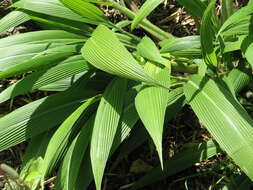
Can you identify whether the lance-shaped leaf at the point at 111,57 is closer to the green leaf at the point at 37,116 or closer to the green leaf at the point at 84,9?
the green leaf at the point at 84,9

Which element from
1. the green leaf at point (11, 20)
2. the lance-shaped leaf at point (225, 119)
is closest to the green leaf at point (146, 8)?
the lance-shaped leaf at point (225, 119)

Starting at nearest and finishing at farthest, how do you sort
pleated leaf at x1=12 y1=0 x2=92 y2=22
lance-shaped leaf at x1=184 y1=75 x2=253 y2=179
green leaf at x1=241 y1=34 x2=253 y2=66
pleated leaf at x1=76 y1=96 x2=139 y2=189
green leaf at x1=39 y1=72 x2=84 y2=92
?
lance-shaped leaf at x1=184 y1=75 x2=253 y2=179 < green leaf at x1=241 y1=34 x2=253 y2=66 < pleated leaf at x1=76 y1=96 x2=139 y2=189 < pleated leaf at x1=12 y1=0 x2=92 y2=22 < green leaf at x1=39 y1=72 x2=84 y2=92

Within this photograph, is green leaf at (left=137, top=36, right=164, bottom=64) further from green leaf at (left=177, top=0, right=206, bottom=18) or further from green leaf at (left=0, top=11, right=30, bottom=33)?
green leaf at (left=0, top=11, right=30, bottom=33)

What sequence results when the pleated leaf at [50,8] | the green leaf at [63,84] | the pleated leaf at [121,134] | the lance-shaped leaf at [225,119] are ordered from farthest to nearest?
the green leaf at [63,84] < the pleated leaf at [50,8] < the pleated leaf at [121,134] < the lance-shaped leaf at [225,119]

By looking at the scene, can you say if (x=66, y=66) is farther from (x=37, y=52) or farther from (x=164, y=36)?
(x=164, y=36)

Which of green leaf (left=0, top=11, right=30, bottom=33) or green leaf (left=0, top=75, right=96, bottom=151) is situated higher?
green leaf (left=0, top=11, right=30, bottom=33)

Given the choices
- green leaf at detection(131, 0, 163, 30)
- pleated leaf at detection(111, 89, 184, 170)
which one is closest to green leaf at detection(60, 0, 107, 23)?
green leaf at detection(131, 0, 163, 30)
